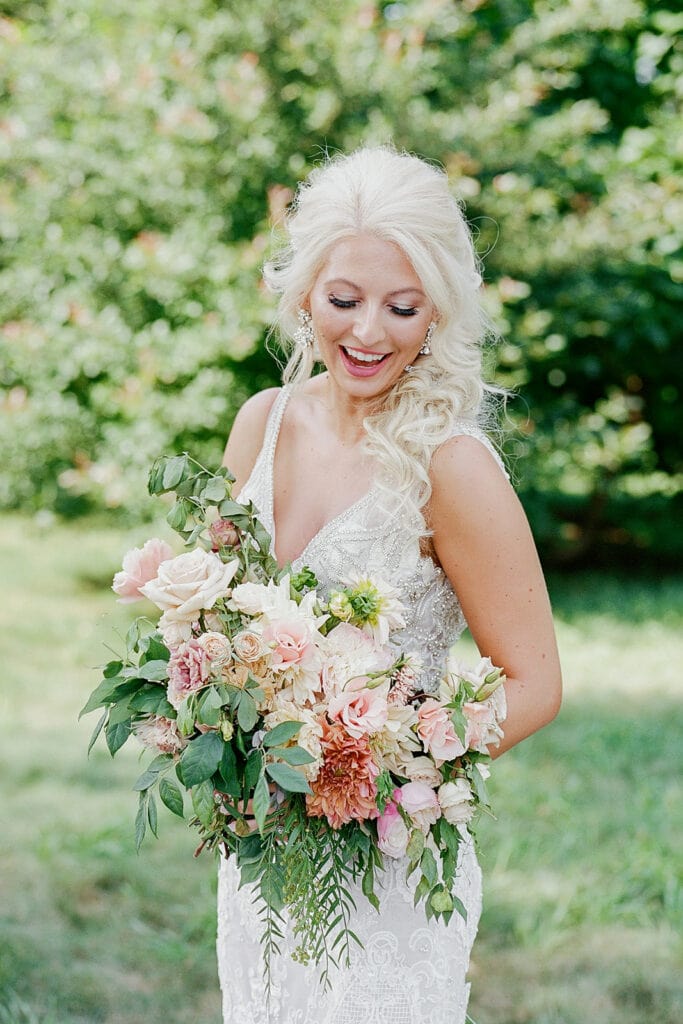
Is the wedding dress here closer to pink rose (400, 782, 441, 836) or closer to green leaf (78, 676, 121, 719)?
pink rose (400, 782, 441, 836)

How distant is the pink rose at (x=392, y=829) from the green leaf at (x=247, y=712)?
0.89ft

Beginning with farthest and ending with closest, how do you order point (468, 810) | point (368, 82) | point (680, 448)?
point (680, 448), point (368, 82), point (468, 810)

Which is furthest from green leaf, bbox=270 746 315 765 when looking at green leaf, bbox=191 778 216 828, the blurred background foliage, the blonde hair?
the blurred background foliage

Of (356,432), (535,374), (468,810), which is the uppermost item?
(535,374)

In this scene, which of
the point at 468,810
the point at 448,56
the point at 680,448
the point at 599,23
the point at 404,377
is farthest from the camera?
the point at 680,448

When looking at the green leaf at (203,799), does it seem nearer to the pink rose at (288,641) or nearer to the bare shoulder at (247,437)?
the pink rose at (288,641)

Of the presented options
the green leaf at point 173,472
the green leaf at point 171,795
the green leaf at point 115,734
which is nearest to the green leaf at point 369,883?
the green leaf at point 171,795

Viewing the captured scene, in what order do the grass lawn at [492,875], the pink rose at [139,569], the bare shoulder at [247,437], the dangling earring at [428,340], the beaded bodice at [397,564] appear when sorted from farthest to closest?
the grass lawn at [492,875] → the bare shoulder at [247,437] → the dangling earring at [428,340] → the beaded bodice at [397,564] → the pink rose at [139,569]

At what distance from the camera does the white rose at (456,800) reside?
1870mm

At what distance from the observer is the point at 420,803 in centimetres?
185

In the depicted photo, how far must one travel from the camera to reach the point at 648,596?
9125mm

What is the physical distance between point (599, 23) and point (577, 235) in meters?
1.77

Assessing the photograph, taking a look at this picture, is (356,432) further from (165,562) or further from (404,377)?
(165,562)

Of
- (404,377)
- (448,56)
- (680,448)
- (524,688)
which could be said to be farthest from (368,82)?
(524,688)
